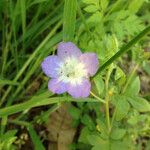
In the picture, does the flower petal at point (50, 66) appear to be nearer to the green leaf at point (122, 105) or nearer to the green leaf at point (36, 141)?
the green leaf at point (122, 105)

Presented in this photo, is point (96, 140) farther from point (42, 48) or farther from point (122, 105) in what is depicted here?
point (42, 48)

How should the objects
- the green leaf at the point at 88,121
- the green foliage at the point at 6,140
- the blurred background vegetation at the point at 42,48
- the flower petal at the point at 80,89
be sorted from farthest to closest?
the green leaf at the point at 88,121 < the blurred background vegetation at the point at 42,48 < the green foliage at the point at 6,140 < the flower petal at the point at 80,89

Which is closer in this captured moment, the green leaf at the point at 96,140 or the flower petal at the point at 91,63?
the flower petal at the point at 91,63

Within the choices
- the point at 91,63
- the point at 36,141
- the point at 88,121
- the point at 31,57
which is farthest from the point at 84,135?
the point at 91,63

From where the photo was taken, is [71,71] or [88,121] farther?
[88,121]

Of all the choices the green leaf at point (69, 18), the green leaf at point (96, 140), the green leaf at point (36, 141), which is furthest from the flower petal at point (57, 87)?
the green leaf at point (36, 141)

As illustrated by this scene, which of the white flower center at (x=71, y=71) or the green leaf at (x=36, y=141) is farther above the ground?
the white flower center at (x=71, y=71)

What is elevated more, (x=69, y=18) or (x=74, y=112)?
(x=69, y=18)

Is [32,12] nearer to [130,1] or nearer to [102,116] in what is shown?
[130,1]
